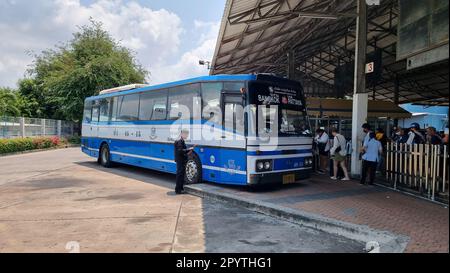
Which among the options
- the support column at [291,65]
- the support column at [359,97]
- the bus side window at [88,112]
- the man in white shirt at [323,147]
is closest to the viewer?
the support column at [359,97]

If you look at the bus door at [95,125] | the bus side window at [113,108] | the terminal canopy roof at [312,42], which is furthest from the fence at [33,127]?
the terminal canopy roof at [312,42]

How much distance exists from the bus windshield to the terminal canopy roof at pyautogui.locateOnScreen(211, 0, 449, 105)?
11.3ft

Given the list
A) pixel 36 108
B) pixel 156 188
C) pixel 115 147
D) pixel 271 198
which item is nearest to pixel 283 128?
pixel 271 198

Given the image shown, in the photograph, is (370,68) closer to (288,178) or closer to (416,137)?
(416,137)

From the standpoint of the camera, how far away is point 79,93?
33.2 meters

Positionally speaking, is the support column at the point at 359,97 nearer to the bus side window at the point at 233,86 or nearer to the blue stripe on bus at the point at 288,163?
the blue stripe on bus at the point at 288,163

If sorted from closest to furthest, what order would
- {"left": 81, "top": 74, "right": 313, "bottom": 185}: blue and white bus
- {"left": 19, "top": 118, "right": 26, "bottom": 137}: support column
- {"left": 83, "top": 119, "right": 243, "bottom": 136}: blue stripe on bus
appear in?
{"left": 81, "top": 74, "right": 313, "bottom": 185}: blue and white bus, {"left": 83, "top": 119, "right": 243, "bottom": 136}: blue stripe on bus, {"left": 19, "top": 118, "right": 26, "bottom": 137}: support column

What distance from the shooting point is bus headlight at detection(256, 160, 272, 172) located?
848 centimetres

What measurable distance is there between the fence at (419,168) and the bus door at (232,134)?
3.94 m

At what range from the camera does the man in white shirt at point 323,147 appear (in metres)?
12.4

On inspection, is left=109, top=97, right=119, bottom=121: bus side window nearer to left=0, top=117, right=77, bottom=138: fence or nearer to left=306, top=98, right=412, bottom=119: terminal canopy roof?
left=306, top=98, right=412, bottom=119: terminal canopy roof

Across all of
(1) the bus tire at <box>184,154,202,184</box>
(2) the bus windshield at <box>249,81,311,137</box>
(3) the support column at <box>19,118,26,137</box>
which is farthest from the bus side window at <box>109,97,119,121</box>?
(3) the support column at <box>19,118,26,137</box>

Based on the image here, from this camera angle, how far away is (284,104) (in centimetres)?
929

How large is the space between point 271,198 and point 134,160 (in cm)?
648
